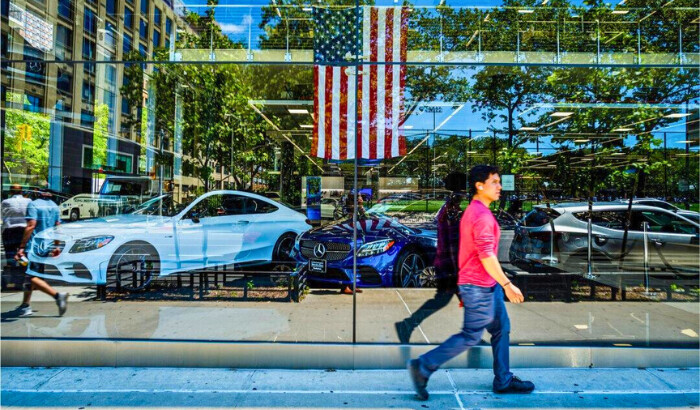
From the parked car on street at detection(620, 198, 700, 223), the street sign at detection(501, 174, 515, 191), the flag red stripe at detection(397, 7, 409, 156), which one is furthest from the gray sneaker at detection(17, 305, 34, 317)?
the parked car on street at detection(620, 198, 700, 223)

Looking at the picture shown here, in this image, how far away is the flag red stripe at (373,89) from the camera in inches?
220

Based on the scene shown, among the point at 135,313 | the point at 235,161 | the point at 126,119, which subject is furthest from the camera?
the point at 126,119

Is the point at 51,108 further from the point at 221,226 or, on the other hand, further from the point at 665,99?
the point at 665,99

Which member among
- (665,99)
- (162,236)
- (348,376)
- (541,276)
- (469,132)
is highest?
(665,99)

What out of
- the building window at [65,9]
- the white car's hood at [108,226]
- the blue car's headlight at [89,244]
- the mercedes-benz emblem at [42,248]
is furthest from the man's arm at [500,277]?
the building window at [65,9]

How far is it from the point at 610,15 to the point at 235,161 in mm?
5628

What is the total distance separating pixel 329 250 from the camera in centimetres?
609

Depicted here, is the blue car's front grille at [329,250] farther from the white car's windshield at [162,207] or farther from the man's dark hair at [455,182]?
the white car's windshield at [162,207]

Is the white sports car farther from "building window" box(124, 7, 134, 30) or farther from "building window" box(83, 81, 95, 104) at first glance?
"building window" box(124, 7, 134, 30)

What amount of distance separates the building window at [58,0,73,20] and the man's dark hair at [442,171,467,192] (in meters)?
5.74

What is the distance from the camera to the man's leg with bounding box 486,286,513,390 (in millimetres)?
A: 3791

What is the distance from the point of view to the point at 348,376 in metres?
4.38

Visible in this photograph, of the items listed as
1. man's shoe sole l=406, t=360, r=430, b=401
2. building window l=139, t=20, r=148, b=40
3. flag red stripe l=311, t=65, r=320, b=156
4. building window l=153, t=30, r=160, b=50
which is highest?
building window l=139, t=20, r=148, b=40

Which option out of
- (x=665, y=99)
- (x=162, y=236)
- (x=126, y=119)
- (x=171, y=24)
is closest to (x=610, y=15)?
(x=665, y=99)
